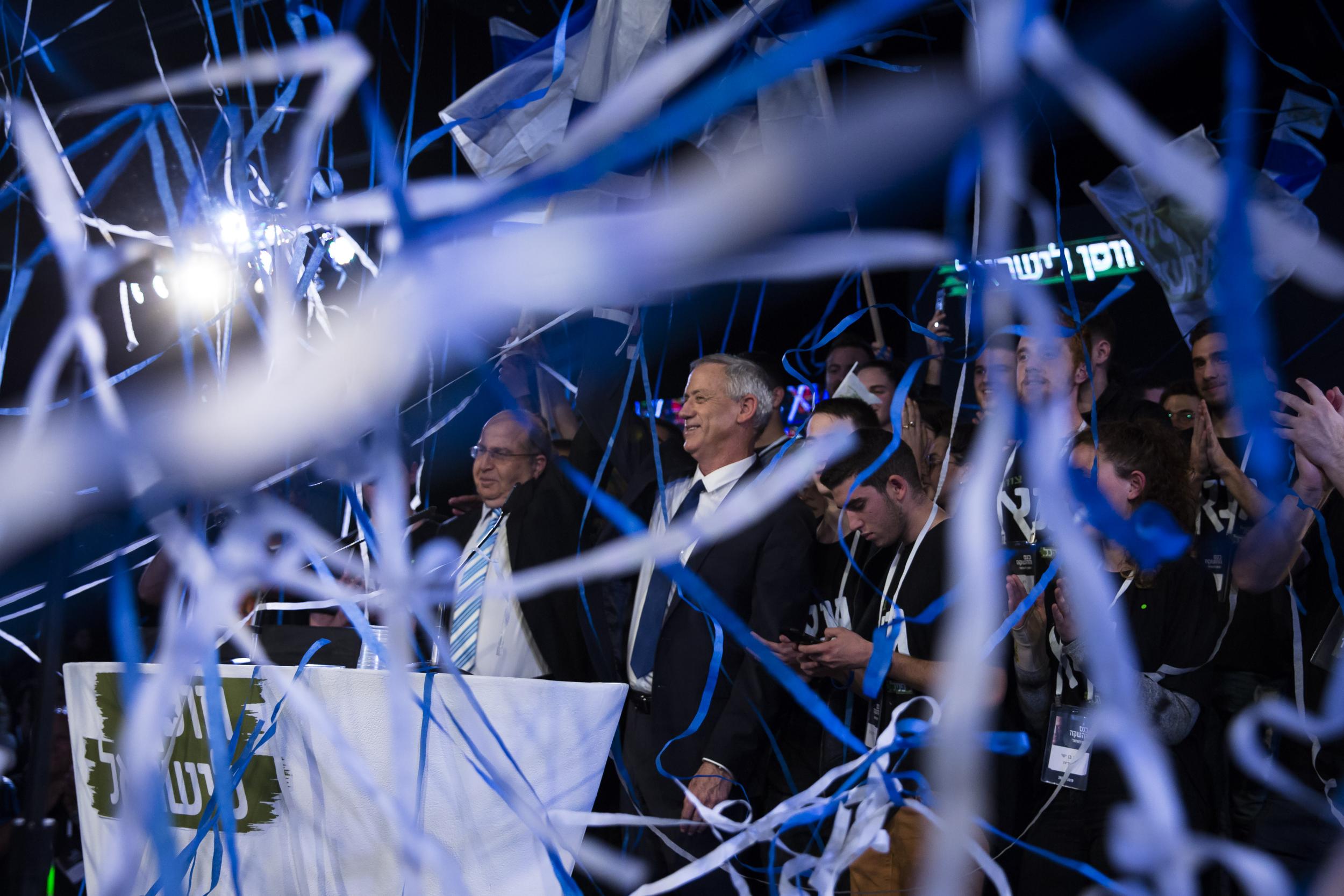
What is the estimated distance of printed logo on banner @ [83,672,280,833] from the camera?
847mm

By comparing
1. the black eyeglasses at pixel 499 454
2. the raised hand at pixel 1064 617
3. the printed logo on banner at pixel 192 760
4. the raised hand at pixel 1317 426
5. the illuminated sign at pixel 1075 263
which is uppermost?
the illuminated sign at pixel 1075 263

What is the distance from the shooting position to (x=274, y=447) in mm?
474

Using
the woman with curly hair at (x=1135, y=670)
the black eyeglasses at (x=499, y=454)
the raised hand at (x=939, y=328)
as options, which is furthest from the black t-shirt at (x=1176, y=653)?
the black eyeglasses at (x=499, y=454)

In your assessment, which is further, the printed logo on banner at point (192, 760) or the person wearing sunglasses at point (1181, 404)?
the person wearing sunglasses at point (1181, 404)

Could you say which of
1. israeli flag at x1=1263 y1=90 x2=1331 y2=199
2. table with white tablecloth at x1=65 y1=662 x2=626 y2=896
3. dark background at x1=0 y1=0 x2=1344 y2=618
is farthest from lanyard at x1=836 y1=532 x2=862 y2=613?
israeli flag at x1=1263 y1=90 x2=1331 y2=199

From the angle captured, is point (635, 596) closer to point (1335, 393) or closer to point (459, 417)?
point (1335, 393)

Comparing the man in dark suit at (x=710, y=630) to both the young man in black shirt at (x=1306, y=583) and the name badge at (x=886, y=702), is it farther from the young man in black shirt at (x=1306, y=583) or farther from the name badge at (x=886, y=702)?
the young man in black shirt at (x=1306, y=583)

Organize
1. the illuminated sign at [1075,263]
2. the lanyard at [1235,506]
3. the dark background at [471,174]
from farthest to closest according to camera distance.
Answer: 1. the illuminated sign at [1075,263]
2. the dark background at [471,174]
3. the lanyard at [1235,506]

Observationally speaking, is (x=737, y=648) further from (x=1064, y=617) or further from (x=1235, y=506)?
(x=1235, y=506)

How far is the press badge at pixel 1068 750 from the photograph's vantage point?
4.99 ft

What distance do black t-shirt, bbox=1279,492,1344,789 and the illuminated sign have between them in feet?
7.15

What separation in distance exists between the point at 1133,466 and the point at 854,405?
1.85 ft

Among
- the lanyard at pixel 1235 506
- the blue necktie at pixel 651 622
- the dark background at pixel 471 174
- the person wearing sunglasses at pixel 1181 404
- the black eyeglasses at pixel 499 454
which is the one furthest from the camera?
the dark background at pixel 471 174

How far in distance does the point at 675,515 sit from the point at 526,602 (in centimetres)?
34
